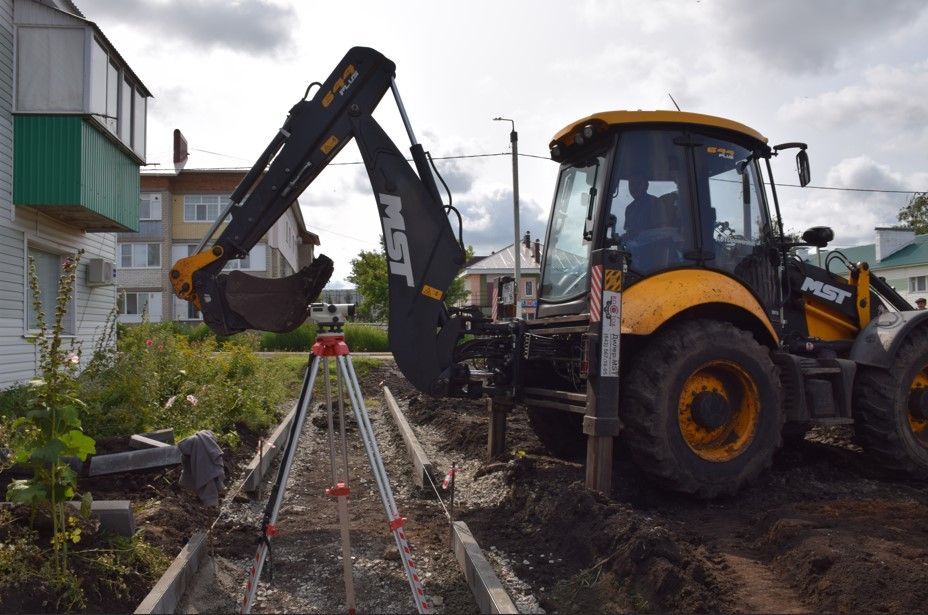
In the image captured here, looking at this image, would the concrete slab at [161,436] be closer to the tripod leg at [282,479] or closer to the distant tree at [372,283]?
the tripod leg at [282,479]

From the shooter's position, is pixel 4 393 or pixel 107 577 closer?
pixel 107 577

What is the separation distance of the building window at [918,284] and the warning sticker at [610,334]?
138 feet

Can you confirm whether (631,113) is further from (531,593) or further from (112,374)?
(112,374)

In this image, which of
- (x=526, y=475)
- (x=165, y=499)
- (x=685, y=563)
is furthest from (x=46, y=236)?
→ (x=685, y=563)

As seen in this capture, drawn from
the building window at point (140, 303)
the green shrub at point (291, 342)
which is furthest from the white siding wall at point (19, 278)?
the building window at point (140, 303)

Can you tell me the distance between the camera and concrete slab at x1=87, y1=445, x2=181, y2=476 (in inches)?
246

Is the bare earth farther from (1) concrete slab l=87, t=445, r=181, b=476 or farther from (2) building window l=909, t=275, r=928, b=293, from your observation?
(2) building window l=909, t=275, r=928, b=293

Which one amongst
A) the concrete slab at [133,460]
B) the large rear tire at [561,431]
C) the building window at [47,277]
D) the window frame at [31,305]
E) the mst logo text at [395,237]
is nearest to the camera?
the mst logo text at [395,237]

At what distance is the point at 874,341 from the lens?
23.4 ft

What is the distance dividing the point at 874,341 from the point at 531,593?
4524 millimetres

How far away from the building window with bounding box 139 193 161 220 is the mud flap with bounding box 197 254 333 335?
3675 centimetres

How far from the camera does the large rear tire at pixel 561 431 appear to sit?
7.70m

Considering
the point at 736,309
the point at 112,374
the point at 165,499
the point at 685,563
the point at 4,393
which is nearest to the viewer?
the point at 685,563

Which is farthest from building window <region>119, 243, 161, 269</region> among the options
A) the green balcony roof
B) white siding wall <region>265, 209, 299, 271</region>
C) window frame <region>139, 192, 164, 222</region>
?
the green balcony roof
